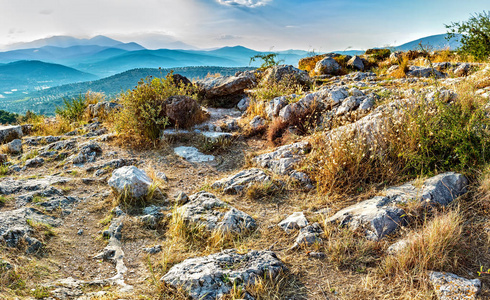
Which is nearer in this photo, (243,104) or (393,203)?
(393,203)

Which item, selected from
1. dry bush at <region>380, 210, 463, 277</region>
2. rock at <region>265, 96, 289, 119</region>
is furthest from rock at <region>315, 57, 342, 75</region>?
dry bush at <region>380, 210, 463, 277</region>

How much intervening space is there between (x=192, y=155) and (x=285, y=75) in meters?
5.83

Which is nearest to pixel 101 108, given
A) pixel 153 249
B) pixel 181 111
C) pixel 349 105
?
pixel 181 111

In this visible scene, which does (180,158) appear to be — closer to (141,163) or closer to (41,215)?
(141,163)

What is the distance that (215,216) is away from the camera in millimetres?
4469

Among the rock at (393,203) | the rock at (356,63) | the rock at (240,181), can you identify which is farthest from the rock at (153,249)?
the rock at (356,63)

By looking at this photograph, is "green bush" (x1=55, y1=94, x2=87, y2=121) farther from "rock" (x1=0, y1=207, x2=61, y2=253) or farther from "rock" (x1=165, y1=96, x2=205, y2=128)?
"rock" (x1=0, y1=207, x2=61, y2=253)

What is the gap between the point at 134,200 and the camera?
536 centimetres

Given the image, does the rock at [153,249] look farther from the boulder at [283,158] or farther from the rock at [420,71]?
the rock at [420,71]

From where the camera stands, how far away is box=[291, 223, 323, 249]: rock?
3.82 metres

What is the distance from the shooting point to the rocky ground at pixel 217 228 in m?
3.04

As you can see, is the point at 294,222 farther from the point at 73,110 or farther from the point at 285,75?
the point at 73,110

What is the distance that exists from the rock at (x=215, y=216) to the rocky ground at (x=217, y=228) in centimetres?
2

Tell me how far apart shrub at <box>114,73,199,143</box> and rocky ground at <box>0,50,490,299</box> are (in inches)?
42.3
